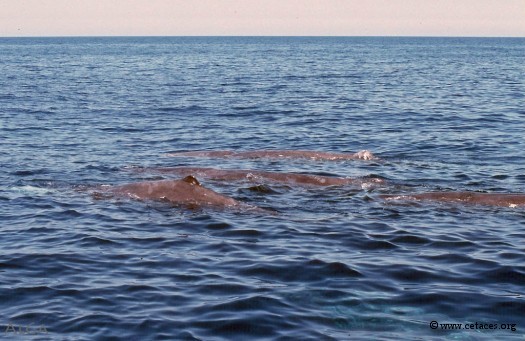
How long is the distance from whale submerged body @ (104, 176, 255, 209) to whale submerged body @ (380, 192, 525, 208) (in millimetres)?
4244

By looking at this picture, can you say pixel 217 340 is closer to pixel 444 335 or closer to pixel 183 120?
pixel 444 335

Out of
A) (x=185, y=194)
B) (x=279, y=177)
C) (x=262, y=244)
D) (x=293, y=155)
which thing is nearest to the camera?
(x=262, y=244)

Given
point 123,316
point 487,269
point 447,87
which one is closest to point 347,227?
point 487,269

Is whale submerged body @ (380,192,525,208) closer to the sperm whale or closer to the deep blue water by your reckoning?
the deep blue water

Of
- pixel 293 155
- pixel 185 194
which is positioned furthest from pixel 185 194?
pixel 293 155

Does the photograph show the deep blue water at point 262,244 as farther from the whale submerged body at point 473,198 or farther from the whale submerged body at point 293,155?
the whale submerged body at point 293,155

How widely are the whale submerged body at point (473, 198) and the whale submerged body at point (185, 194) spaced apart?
13.9 ft

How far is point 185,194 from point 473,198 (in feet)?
23.4

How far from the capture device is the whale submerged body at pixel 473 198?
17359mm

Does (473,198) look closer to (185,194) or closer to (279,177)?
(279,177)

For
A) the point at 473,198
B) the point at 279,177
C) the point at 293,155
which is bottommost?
the point at 293,155

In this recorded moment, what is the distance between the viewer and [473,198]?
17.7 m

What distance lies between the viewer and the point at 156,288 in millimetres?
11891

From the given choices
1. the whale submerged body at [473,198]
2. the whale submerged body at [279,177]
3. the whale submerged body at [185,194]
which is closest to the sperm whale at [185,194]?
the whale submerged body at [185,194]
